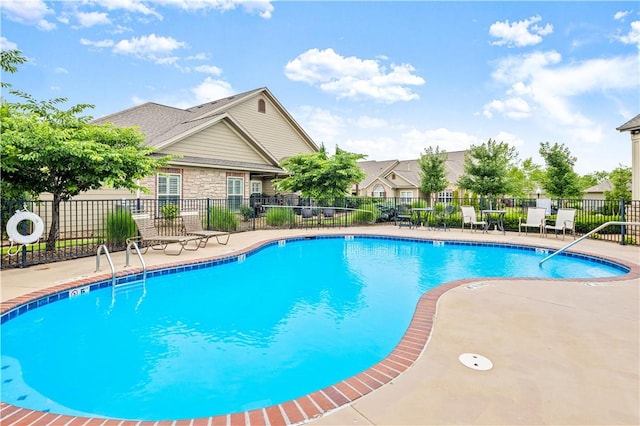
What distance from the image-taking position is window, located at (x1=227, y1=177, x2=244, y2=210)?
1638 centimetres

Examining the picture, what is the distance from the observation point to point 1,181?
7.82 metres

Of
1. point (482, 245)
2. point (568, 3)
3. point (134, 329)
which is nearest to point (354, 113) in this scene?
point (568, 3)

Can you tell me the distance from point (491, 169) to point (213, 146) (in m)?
14.3

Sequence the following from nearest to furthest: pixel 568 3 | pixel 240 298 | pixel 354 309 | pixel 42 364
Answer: pixel 42 364, pixel 354 309, pixel 240 298, pixel 568 3

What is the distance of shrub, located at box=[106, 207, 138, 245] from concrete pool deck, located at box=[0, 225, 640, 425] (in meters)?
3.52

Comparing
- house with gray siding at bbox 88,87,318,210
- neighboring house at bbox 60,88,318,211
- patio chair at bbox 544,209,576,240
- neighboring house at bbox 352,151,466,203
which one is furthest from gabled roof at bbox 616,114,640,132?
neighboring house at bbox 352,151,466,203

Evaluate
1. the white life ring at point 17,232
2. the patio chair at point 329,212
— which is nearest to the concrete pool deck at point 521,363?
the white life ring at point 17,232

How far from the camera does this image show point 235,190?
17.1m

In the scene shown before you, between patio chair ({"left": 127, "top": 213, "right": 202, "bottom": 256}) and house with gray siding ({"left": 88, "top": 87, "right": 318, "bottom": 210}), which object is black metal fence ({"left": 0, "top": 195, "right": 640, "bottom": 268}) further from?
house with gray siding ({"left": 88, "top": 87, "right": 318, "bottom": 210})

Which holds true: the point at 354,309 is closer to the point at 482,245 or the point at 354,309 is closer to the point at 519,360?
the point at 519,360

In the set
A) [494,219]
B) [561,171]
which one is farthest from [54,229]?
[561,171]

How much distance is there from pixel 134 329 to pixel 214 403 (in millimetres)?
2314

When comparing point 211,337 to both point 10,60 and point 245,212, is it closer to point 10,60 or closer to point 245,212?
point 10,60

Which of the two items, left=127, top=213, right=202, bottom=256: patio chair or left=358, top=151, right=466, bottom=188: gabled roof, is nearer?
left=127, top=213, right=202, bottom=256: patio chair
